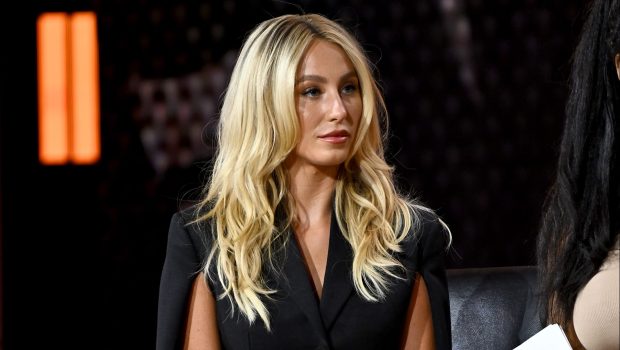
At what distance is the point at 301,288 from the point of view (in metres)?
2.16

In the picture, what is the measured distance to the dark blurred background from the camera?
3.14 metres

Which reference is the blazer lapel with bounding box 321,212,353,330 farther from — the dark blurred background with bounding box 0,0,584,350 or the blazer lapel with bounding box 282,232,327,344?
the dark blurred background with bounding box 0,0,584,350

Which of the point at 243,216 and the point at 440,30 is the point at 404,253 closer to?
the point at 243,216

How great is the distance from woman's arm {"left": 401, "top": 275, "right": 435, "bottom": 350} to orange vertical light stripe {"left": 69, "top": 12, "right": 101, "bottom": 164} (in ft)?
4.49

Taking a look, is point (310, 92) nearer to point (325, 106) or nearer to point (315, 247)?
point (325, 106)

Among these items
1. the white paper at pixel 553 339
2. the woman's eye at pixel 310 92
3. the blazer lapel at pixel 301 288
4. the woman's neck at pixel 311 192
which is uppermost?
the woman's eye at pixel 310 92

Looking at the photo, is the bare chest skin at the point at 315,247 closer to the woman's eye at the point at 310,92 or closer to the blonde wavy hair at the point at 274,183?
the blonde wavy hair at the point at 274,183

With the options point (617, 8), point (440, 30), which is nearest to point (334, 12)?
point (440, 30)

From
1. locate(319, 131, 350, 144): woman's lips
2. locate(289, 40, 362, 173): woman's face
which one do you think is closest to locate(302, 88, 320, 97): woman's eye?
locate(289, 40, 362, 173): woman's face

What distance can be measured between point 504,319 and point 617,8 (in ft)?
3.72

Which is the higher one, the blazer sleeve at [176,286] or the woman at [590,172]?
the woman at [590,172]

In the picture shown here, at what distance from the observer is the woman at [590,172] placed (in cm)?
121

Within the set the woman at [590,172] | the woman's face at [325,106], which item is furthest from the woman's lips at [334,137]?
the woman at [590,172]

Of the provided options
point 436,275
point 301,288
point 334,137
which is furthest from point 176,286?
point 436,275
